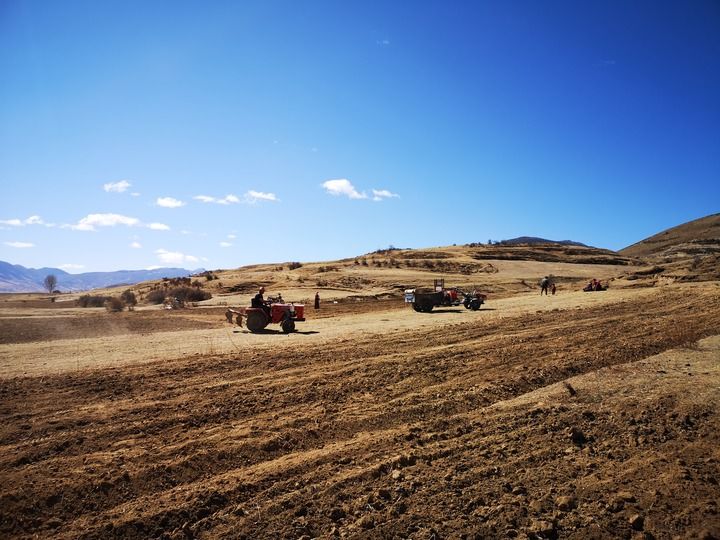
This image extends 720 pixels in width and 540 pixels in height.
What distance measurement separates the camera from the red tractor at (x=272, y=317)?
1772 cm

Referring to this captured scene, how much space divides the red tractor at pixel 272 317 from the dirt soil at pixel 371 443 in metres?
5.45

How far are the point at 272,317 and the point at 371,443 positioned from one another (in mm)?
12258

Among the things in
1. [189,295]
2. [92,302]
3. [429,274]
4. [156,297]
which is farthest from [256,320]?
[429,274]

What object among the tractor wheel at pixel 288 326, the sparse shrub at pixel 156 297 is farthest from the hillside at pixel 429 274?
the tractor wheel at pixel 288 326

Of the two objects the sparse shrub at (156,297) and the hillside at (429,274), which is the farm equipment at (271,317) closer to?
the hillside at (429,274)

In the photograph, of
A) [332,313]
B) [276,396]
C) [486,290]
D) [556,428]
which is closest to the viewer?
[556,428]

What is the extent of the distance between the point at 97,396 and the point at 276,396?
3.25 m

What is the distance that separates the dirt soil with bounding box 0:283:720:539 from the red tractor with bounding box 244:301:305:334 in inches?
215

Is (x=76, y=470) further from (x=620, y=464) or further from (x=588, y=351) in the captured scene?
(x=588, y=351)

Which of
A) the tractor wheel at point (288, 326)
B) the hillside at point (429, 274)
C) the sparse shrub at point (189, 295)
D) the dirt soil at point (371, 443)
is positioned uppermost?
the hillside at point (429, 274)

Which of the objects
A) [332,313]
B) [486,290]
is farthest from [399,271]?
[332,313]

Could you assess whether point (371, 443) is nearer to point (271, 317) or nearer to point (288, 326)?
point (288, 326)

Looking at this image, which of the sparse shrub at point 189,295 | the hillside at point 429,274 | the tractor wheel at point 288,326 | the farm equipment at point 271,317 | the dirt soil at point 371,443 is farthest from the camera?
the hillside at point 429,274

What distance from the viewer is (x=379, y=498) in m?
4.94
